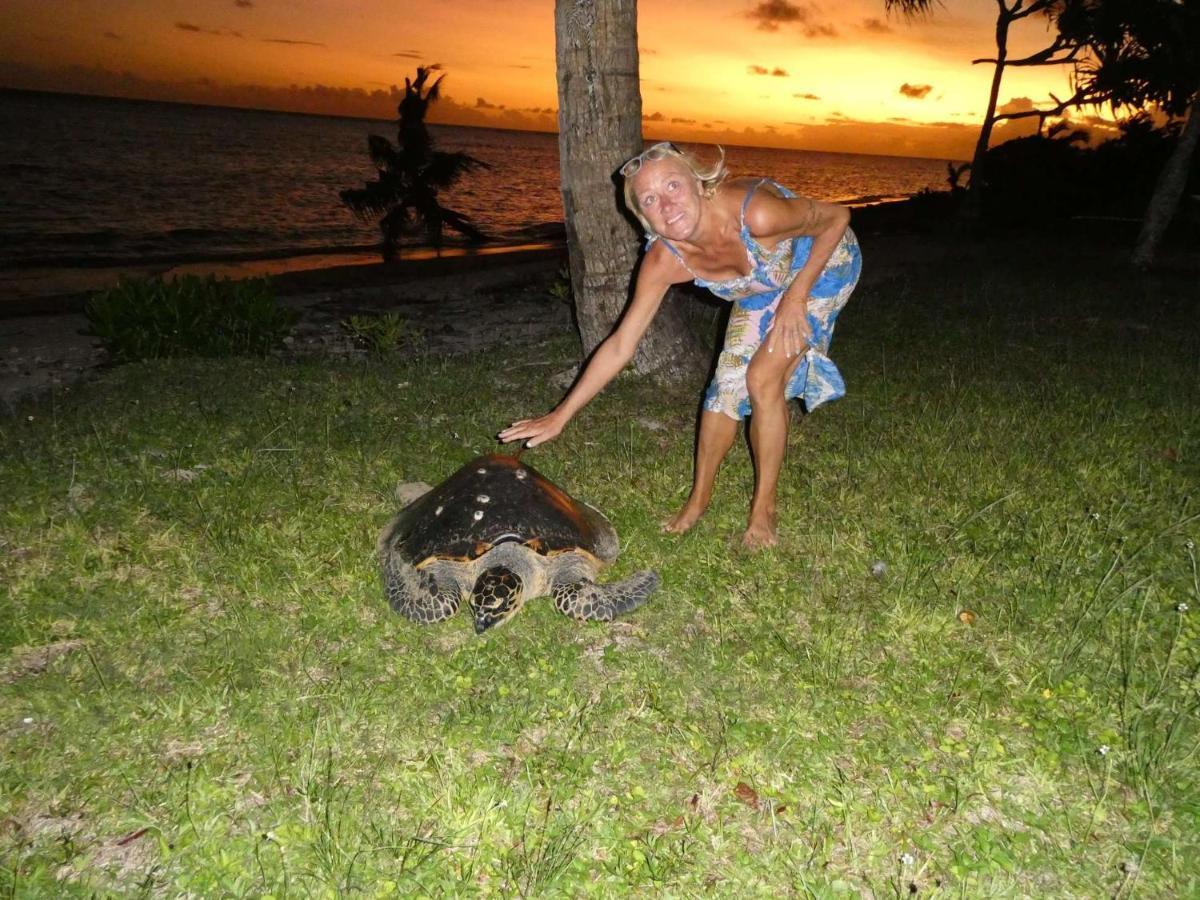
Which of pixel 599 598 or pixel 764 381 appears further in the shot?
pixel 764 381

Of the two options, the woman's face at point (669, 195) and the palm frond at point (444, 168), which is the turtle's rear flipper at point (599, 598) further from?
the palm frond at point (444, 168)

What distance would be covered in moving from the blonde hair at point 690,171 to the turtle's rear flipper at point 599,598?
167 centimetres

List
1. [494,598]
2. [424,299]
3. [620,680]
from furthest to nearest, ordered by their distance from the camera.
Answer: [424,299] → [494,598] → [620,680]

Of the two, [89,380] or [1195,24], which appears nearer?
[89,380]

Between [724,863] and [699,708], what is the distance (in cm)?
67

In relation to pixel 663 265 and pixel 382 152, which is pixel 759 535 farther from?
pixel 382 152

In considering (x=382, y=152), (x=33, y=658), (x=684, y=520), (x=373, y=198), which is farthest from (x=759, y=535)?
(x=382, y=152)

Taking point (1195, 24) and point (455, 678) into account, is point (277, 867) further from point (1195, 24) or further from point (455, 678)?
point (1195, 24)

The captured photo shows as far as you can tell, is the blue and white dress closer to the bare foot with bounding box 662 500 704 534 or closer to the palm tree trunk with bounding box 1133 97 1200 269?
the bare foot with bounding box 662 500 704 534

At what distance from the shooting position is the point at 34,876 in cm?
211

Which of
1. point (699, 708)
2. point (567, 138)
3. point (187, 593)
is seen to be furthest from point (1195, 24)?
point (187, 593)

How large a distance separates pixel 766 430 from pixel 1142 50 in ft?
67.2

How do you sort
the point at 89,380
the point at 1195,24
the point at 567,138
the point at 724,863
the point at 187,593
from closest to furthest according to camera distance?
the point at 724,863 < the point at 187,593 < the point at 567,138 < the point at 89,380 < the point at 1195,24

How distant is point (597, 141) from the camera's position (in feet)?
18.6
